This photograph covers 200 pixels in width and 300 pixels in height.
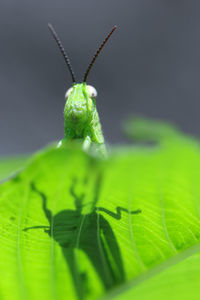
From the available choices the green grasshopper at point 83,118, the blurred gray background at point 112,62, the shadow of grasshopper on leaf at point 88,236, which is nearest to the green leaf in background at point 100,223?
the shadow of grasshopper on leaf at point 88,236

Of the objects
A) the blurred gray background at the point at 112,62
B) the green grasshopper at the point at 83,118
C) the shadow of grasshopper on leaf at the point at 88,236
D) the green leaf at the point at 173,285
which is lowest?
the green leaf at the point at 173,285

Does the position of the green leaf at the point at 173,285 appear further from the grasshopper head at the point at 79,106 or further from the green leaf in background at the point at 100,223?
the grasshopper head at the point at 79,106

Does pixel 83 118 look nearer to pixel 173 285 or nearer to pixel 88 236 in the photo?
pixel 88 236

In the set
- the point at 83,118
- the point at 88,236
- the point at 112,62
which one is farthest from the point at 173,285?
the point at 112,62

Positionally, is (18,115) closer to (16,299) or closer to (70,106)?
(70,106)

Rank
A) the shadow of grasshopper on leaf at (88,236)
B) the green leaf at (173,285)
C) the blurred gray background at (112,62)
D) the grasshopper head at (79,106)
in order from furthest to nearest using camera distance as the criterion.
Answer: the blurred gray background at (112,62) < the grasshopper head at (79,106) < the shadow of grasshopper on leaf at (88,236) < the green leaf at (173,285)

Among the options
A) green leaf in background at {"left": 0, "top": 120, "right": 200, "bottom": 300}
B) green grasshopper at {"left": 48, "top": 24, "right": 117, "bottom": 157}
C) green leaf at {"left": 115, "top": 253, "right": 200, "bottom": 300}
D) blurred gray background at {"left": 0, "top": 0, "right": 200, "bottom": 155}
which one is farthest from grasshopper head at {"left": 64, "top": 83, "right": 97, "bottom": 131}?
blurred gray background at {"left": 0, "top": 0, "right": 200, "bottom": 155}

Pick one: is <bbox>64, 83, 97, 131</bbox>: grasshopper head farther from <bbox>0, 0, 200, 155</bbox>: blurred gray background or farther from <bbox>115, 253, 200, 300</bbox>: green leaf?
<bbox>0, 0, 200, 155</bbox>: blurred gray background
